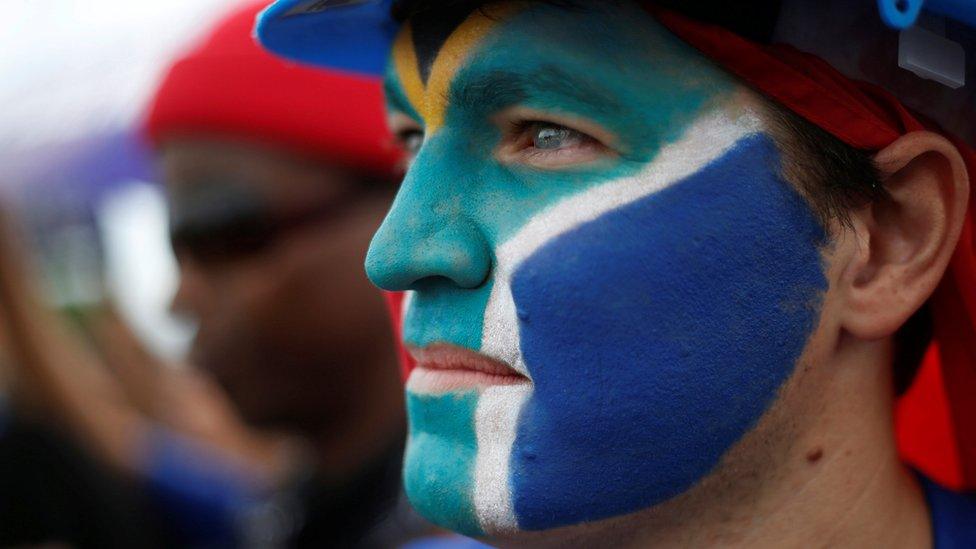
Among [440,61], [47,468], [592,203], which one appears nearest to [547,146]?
[592,203]

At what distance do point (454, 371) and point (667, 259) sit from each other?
41 cm

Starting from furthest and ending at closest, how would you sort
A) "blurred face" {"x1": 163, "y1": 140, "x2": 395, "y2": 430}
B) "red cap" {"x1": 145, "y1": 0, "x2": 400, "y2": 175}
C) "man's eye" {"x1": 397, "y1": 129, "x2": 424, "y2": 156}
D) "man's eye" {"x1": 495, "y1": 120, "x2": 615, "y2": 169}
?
"red cap" {"x1": 145, "y1": 0, "x2": 400, "y2": 175} < "blurred face" {"x1": 163, "y1": 140, "x2": 395, "y2": 430} < "man's eye" {"x1": 397, "y1": 129, "x2": 424, "y2": 156} < "man's eye" {"x1": 495, "y1": 120, "x2": 615, "y2": 169}

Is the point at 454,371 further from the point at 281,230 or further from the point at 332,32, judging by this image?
the point at 281,230

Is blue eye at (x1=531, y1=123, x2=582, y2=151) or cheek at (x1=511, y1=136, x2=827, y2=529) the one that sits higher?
blue eye at (x1=531, y1=123, x2=582, y2=151)

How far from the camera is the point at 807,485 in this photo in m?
1.90

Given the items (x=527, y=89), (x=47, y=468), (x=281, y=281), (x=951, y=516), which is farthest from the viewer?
(x=47, y=468)

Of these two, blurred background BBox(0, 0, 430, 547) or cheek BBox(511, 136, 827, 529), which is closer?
cheek BBox(511, 136, 827, 529)

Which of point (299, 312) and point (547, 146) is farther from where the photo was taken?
point (299, 312)

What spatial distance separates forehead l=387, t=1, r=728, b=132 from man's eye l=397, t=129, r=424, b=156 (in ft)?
0.96

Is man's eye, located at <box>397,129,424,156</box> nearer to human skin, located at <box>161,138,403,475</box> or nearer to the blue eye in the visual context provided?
the blue eye

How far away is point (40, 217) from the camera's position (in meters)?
5.95

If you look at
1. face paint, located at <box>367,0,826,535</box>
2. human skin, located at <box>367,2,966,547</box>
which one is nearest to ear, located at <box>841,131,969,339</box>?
human skin, located at <box>367,2,966,547</box>

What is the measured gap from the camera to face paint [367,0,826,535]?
1.74 meters

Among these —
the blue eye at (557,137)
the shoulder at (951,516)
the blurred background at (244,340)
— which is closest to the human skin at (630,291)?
the blue eye at (557,137)
